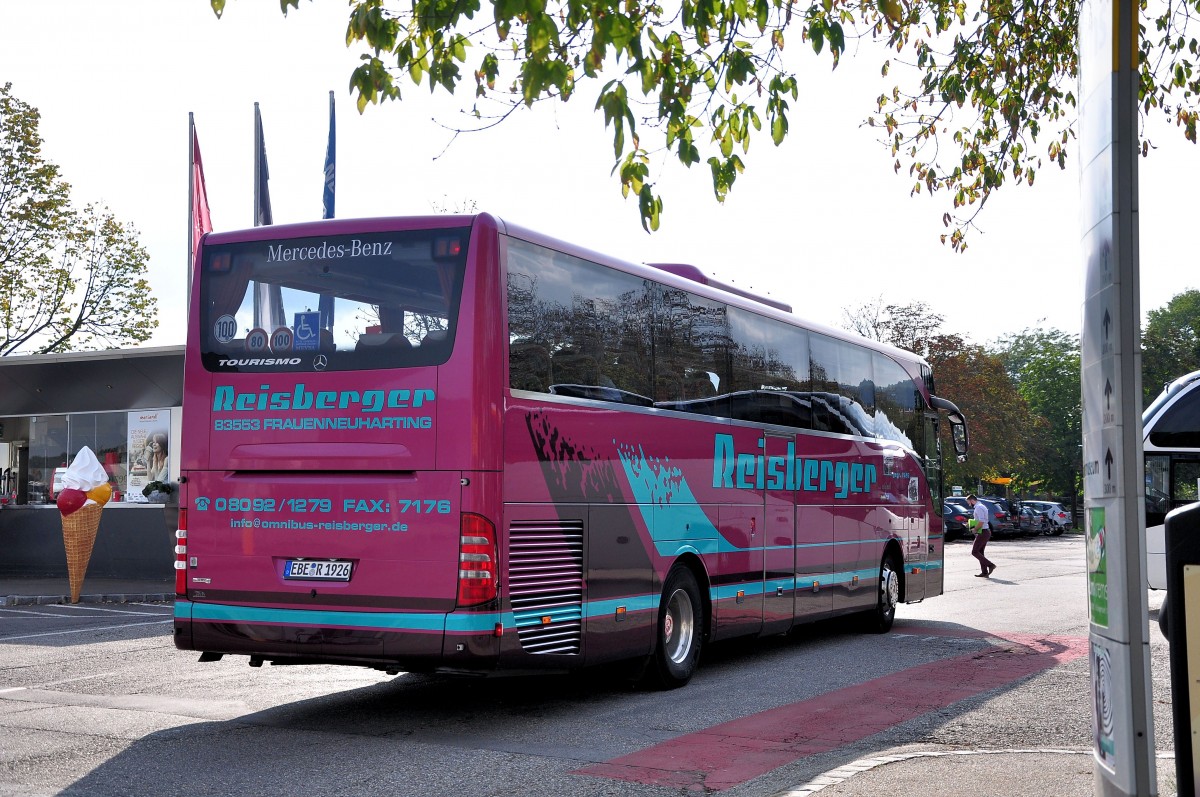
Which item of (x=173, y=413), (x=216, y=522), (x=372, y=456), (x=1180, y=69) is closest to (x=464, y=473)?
(x=372, y=456)

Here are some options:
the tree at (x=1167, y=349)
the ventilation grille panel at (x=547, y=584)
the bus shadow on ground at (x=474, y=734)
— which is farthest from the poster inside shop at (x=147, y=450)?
the tree at (x=1167, y=349)

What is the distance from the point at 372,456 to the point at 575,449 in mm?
1597

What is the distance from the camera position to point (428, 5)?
22.6 feet

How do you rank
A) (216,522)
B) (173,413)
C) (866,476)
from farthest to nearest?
1. (173,413)
2. (866,476)
3. (216,522)

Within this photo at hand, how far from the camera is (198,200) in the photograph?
25.0m

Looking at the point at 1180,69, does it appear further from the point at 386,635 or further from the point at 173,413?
the point at 173,413

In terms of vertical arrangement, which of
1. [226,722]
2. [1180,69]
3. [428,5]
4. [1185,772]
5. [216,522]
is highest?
[1180,69]

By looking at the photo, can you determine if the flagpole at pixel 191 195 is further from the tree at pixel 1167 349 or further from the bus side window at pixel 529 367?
the tree at pixel 1167 349

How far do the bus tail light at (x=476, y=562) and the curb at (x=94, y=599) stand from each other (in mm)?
13299

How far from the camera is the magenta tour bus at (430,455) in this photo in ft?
28.6

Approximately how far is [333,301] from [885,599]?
972 cm

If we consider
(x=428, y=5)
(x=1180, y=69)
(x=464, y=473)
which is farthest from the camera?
(x=1180, y=69)

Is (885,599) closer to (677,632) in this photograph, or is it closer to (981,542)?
(677,632)

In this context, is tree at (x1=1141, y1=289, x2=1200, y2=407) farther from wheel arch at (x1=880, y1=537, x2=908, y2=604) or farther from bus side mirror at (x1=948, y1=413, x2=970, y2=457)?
wheel arch at (x1=880, y1=537, x2=908, y2=604)
